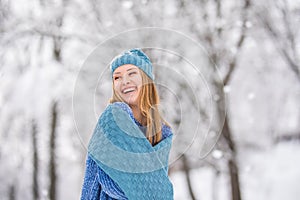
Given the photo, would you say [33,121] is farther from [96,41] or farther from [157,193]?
[157,193]

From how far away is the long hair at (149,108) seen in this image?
1606 millimetres

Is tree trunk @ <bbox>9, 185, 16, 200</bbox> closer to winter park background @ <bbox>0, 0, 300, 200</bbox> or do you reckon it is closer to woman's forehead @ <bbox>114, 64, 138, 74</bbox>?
winter park background @ <bbox>0, 0, 300, 200</bbox>

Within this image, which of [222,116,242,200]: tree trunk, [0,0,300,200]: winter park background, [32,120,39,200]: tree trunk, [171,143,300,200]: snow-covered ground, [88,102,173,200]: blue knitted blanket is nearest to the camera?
[88,102,173,200]: blue knitted blanket

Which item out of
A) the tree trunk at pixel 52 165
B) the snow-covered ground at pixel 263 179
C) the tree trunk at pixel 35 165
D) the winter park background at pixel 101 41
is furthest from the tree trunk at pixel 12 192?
the snow-covered ground at pixel 263 179

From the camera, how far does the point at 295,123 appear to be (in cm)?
1171

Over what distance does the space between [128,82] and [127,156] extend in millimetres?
311

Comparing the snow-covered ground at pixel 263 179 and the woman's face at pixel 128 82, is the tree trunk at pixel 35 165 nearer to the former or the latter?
the snow-covered ground at pixel 263 179

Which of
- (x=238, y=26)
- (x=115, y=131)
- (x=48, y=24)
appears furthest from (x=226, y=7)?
(x=115, y=131)

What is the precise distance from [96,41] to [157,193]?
6926mm

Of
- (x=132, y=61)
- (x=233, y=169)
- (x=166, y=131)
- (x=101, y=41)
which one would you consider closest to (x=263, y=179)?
(x=233, y=169)

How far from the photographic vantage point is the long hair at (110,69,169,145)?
5.27 feet

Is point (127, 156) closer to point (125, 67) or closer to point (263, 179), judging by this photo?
point (125, 67)

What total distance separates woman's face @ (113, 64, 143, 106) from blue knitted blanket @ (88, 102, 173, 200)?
0.08 meters

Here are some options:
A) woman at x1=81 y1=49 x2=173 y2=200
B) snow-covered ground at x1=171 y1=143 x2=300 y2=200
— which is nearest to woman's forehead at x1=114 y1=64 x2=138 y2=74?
woman at x1=81 y1=49 x2=173 y2=200
